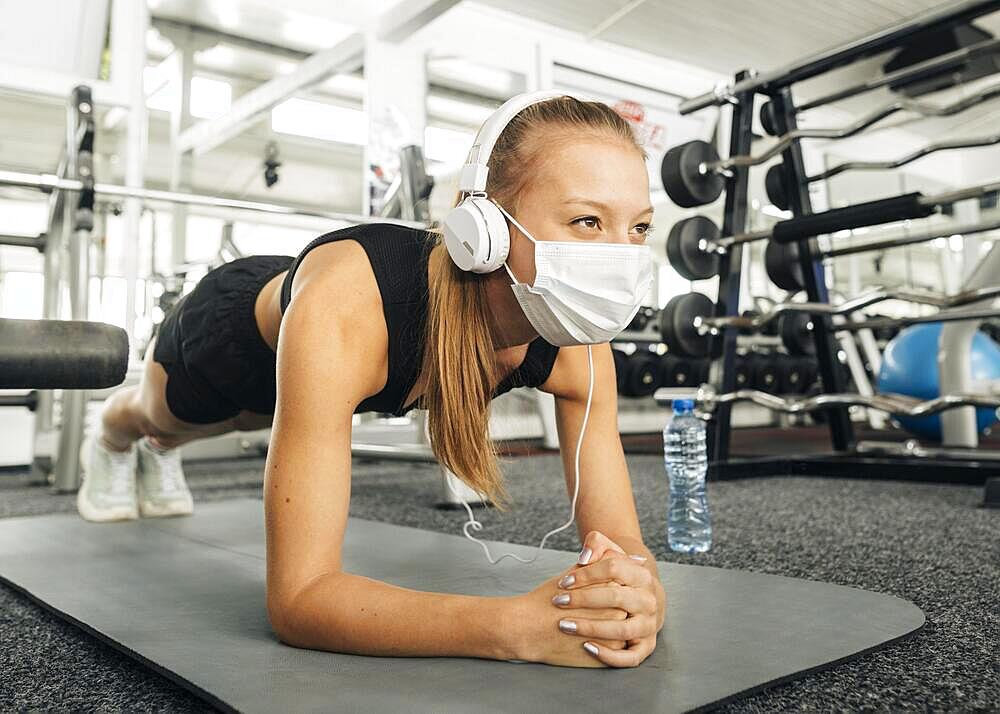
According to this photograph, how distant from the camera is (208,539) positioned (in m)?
1.59

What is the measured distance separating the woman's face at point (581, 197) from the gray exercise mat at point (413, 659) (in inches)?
16.9

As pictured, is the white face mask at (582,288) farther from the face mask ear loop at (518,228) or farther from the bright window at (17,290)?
the bright window at (17,290)

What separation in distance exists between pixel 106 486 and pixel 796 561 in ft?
4.85

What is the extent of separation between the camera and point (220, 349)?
1.26 metres

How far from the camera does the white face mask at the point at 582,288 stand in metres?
0.86

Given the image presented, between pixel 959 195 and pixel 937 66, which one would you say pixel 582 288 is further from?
pixel 937 66

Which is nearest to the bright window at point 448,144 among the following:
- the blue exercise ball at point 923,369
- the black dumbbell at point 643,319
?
the black dumbbell at point 643,319

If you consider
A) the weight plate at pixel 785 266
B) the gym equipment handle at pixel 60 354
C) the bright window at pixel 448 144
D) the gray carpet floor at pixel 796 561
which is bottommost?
the gray carpet floor at pixel 796 561

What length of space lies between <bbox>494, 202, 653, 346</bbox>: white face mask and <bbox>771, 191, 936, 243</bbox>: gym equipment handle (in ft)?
4.52

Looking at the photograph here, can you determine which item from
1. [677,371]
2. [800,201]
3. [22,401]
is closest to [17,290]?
[22,401]

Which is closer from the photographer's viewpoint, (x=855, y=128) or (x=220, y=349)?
(x=220, y=349)

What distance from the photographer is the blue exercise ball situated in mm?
3695

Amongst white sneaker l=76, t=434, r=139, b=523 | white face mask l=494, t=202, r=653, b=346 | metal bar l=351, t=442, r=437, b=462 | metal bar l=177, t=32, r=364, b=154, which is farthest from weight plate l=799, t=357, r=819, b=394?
white face mask l=494, t=202, r=653, b=346

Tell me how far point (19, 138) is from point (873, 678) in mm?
5064
